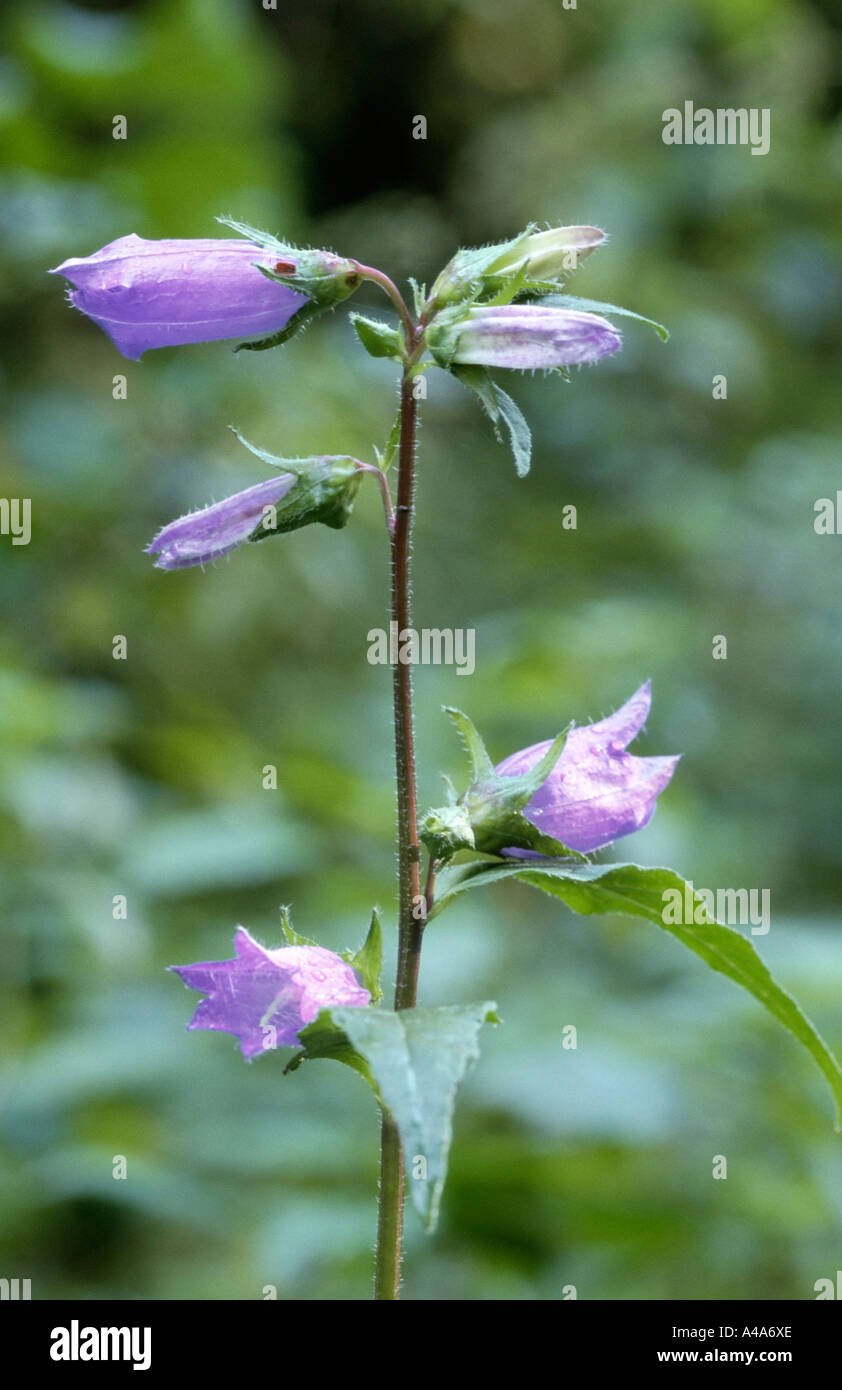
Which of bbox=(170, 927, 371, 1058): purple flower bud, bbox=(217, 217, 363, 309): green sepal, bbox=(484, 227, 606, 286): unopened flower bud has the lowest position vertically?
bbox=(170, 927, 371, 1058): purple flower bud

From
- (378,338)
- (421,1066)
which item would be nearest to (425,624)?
(378,338)

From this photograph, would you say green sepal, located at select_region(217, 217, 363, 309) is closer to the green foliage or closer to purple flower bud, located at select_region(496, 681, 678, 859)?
purple flower bud, located at select_region(496, 681, 678, 859)

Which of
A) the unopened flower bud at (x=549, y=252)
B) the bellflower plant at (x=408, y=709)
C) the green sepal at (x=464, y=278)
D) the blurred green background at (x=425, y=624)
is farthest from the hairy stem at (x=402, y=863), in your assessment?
the blurred green background at (x=425, y=624)

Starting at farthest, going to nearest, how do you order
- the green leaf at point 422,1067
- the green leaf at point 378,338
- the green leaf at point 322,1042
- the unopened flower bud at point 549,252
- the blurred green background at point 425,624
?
1. the blurred green background at point 425,624
2. the unopened flower bud at point 549,252
3. the green leaf at point 378,338
4. the green leaf at point 322,1042
5. the green leaf at point 422,1067

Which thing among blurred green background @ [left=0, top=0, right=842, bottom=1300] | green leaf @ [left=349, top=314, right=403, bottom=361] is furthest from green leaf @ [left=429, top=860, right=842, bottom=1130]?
blurred green background @ [left=0, top=0, right=842, bottom=1300]

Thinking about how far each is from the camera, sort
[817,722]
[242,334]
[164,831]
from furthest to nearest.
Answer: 1. [817,722]
2. [164,831]
3. [242,334]

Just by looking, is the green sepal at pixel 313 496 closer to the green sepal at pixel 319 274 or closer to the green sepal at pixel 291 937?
the green sepal at pixel 319 274
